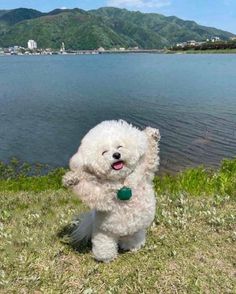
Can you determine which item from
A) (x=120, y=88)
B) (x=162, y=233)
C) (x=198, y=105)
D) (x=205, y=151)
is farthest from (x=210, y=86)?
(x=162, y=233)

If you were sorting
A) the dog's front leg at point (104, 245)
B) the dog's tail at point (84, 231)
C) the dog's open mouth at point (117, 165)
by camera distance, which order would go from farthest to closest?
Answer: the dog's tail at point (84, 231) < the dog's front leg at point (104, 245) < the dog's open mouth at point (117, 165)

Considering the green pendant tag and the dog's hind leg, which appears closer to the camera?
the green pendant tag

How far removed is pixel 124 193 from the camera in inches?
236

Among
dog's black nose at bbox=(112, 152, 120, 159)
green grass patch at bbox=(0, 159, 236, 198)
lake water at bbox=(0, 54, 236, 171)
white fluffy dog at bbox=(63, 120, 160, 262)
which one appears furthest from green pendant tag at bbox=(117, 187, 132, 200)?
lake water at bbox=(0, 54, 236, 171)

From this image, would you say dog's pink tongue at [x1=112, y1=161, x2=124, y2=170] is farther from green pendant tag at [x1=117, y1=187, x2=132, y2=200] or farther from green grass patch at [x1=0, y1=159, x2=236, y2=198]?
green grass patch at [x1=0, y1=159, x2=236, y2=198]

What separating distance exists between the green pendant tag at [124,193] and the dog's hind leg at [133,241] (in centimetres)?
94

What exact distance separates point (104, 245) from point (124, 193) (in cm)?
95

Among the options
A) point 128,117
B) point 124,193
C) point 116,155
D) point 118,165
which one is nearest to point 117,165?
point 118,165

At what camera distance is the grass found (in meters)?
5.95

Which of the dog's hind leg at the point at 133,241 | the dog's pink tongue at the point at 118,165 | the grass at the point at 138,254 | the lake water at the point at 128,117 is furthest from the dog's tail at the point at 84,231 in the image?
the lake water at the point at 128,117

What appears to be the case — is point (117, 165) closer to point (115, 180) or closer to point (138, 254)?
point (115, 180)

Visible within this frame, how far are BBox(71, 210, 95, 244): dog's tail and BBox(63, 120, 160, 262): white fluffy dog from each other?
0.22 m

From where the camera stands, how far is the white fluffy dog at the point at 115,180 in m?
5.66

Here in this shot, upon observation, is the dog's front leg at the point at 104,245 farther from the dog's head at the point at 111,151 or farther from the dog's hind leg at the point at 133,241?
the dog's head at the point at 111,151
